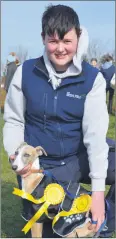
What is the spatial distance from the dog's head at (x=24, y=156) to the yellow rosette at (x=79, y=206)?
0.43 metres

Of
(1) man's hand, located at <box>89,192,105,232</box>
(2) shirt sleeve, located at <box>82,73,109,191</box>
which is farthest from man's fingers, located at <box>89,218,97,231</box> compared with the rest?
(2) shirt sleeve, located at <box>82,73,109,191</box>

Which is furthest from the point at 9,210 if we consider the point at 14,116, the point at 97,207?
the point at 97,207

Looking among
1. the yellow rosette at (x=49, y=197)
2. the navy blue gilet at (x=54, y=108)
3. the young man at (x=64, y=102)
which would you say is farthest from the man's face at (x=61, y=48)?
the yellow rosette at (x=49, y=197)

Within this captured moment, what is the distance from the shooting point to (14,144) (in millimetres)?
3182

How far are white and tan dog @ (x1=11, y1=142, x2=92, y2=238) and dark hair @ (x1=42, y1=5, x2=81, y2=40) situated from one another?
0.83 metres

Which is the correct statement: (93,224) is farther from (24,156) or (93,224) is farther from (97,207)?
(24,156)

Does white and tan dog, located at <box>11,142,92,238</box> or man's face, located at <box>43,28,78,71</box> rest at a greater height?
man's face, located at <box>43,28,78,71</box>

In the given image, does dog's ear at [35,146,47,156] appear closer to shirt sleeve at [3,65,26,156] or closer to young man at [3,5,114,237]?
young man at [3,5,114,237]

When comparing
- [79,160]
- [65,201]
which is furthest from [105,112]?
[65,201]

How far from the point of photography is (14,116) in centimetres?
326

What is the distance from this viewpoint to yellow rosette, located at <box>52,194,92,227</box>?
119 inches

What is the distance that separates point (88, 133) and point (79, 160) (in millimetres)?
305

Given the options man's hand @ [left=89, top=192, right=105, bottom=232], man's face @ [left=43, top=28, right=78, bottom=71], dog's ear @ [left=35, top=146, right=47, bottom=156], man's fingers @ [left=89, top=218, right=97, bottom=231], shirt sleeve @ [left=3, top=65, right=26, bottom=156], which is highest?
man's face @ [left=43, top=28, right=78, bottom=71]

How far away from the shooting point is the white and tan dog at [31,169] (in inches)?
116
